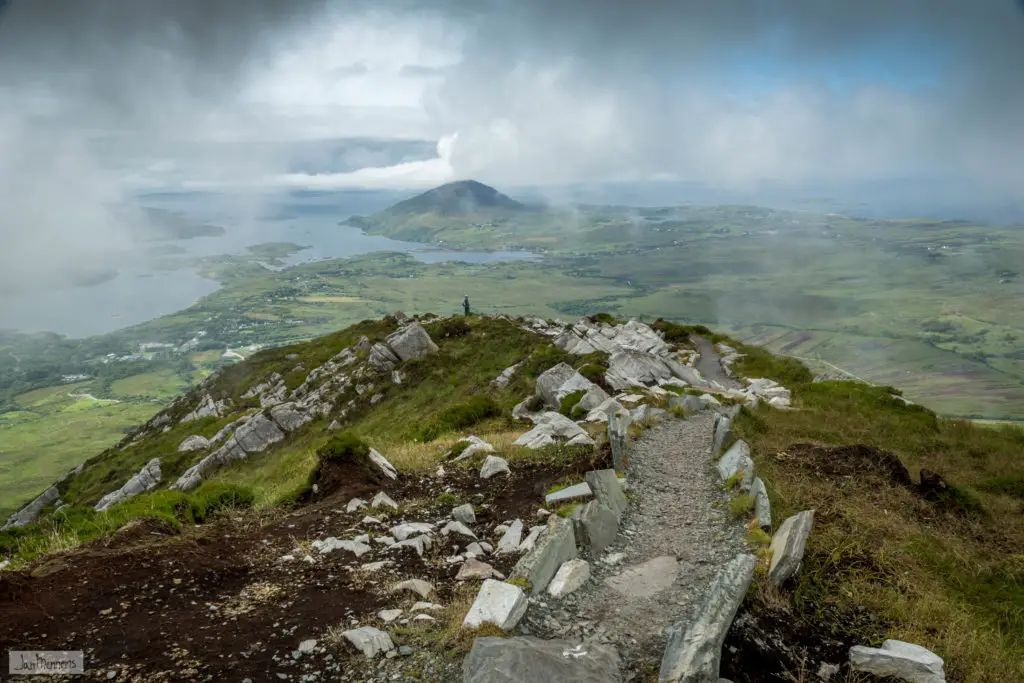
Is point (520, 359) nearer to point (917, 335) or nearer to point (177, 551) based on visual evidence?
point (177, 551)

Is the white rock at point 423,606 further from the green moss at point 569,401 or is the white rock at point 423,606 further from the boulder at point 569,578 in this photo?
the green moss at point 569,401

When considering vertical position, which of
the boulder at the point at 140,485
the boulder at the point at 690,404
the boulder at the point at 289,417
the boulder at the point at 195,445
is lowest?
the boulder at the point at 140,485

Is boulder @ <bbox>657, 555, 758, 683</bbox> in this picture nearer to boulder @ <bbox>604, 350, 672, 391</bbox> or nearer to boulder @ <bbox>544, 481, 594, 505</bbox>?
boulder @ <bbox>544, 481, 594, 505</bbox>

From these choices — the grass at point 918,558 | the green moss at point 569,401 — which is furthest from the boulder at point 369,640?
the green moss at point 569,401

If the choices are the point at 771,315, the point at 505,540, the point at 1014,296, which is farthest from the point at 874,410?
the point at 1014,296

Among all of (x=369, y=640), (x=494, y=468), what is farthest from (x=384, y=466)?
(x=369, y=640)

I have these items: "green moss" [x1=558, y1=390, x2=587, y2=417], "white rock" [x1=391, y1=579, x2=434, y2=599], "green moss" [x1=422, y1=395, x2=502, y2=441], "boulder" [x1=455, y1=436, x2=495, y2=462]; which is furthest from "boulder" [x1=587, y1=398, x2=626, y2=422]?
"white rock" [x1=391, y1=579, x2=434, y2=599]

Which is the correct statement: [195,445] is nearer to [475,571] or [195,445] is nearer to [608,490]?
[475,571]
